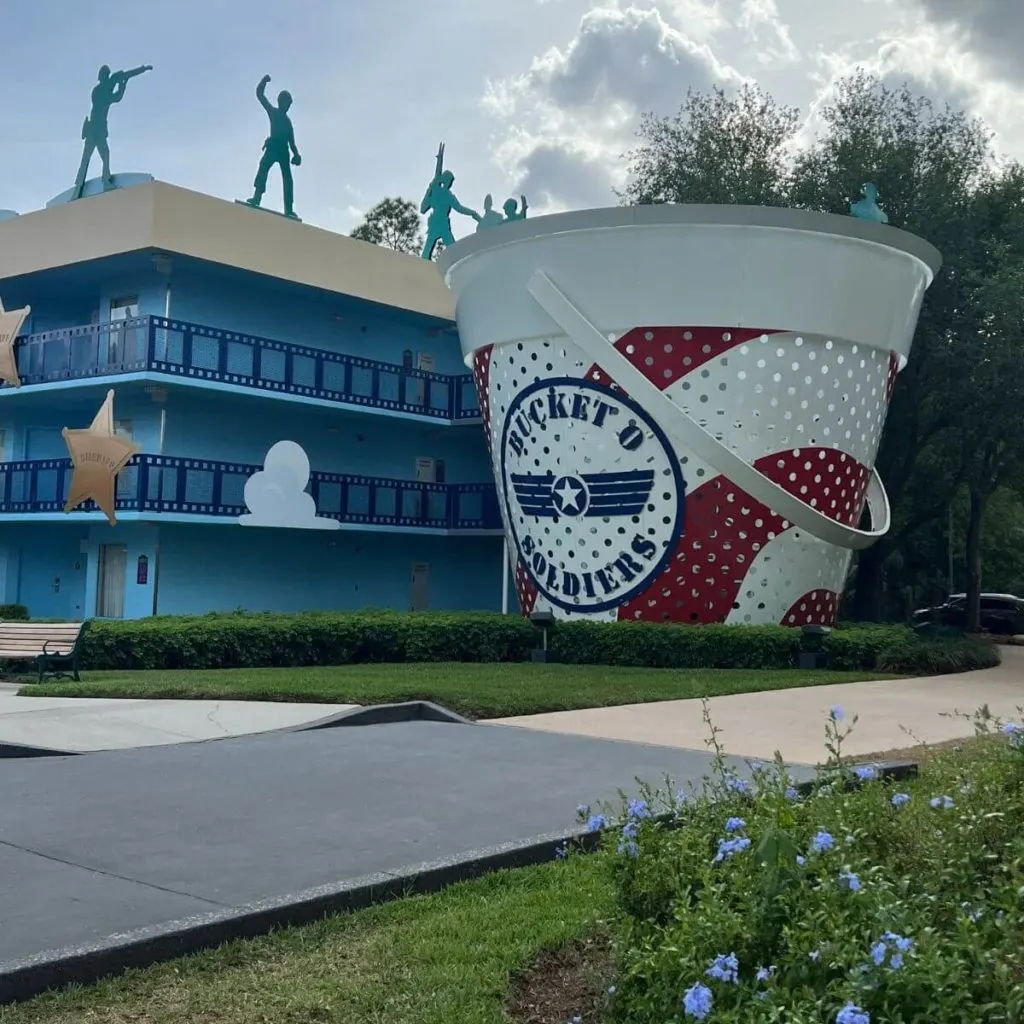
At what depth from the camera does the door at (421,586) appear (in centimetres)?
3278

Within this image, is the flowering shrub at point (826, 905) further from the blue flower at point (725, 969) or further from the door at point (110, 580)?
the door at point (110, 580)

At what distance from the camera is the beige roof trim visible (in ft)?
83.6

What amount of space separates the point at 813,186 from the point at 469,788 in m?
22.8

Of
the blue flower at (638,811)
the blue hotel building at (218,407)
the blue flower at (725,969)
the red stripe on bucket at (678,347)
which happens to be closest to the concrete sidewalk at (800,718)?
the blue flower at (638,811)

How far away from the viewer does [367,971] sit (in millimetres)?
4730

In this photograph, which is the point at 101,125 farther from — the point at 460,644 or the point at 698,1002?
the point at 698,1002

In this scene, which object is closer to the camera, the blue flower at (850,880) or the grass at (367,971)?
the blue flower at (850,880)

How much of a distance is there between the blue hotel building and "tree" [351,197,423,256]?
67.4 ft

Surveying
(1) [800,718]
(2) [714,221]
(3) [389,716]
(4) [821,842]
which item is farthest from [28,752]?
(2) [714,221]

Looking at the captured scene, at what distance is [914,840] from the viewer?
4742mm

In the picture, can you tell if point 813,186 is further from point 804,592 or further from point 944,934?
point 944,934

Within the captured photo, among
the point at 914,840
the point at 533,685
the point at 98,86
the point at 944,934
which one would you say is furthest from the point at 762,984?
the point at 98,86

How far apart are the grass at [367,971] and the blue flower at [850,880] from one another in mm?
1226

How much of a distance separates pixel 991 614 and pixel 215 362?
81.3 ft
